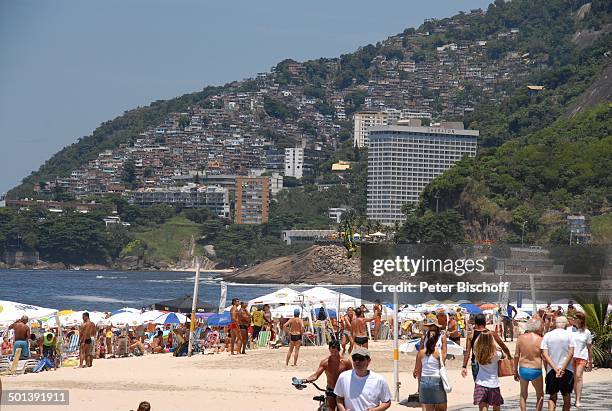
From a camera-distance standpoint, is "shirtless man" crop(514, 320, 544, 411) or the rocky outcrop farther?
the rocky outcrop

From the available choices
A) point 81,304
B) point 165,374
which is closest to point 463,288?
point 165,374

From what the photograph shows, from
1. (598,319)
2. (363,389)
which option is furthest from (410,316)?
(363,389)

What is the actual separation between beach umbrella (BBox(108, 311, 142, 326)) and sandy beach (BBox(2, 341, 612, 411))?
8.40m

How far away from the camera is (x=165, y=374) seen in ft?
66.3

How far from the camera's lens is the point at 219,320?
97.6 feet

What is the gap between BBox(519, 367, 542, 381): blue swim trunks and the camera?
505 inches

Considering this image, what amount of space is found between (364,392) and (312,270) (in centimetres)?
14866

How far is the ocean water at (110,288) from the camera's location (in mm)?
81625

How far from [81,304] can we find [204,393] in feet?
200

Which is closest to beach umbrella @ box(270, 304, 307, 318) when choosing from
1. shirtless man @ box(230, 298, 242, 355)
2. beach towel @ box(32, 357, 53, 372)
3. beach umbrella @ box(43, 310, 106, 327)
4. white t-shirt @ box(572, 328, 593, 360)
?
beach umbrella @ box(43, 310, 106, 327)

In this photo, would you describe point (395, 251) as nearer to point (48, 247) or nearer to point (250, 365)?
point (250, 365)

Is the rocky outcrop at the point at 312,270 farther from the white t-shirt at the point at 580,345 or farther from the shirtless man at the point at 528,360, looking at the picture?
the shirtless man at the point at 528,360

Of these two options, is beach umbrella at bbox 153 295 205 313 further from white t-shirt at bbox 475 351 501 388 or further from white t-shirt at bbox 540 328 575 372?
white t-shirt at bbox 475 351 501 388

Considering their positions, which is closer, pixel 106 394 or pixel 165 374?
pixel 106 394
